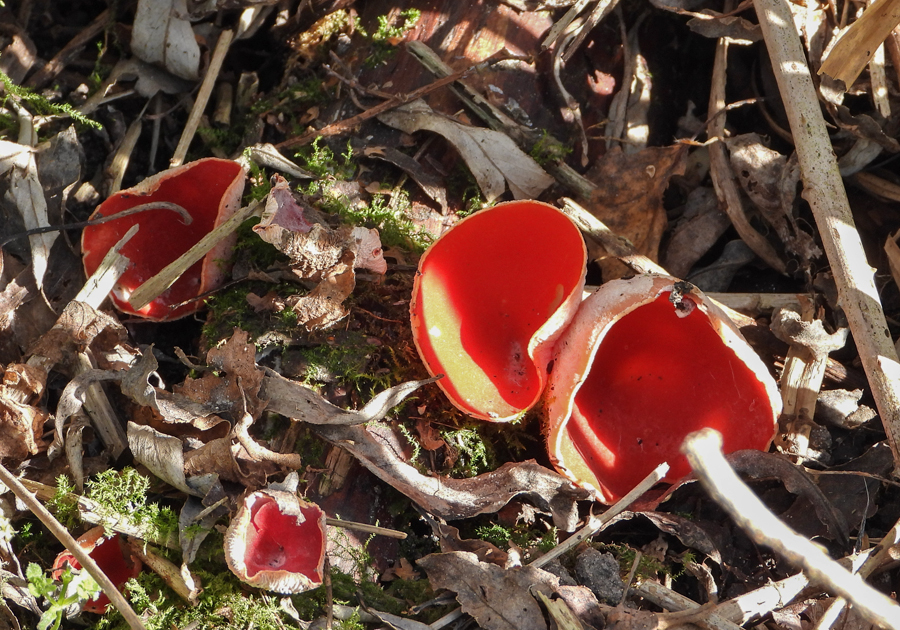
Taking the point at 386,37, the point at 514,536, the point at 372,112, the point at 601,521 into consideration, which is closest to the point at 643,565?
the point at 601,521

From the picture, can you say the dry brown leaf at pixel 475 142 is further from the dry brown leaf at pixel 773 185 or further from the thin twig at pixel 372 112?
the dry brown leaf at pixel 773 185

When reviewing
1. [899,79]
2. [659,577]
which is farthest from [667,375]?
[899,79]

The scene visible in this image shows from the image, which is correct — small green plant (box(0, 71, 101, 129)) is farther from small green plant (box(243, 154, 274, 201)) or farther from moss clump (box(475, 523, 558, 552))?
moss clump (box(475, 523, 558, 552))

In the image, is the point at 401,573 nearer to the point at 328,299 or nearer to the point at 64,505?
the point at 328,299

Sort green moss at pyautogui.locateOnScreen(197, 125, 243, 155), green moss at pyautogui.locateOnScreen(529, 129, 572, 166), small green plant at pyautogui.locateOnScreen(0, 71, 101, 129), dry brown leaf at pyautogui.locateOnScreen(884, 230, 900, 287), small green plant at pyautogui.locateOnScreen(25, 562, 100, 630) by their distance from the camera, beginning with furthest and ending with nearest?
green moss at pyautogui.locateOnScreen(197, 125, 243, 155) → green moss at pyautogui.locateOnScreen(529, 129, 572, 166) → small green plant at pyautogui.locateOnScreen(0, 71, 101, 129) → dry brown leaf at pyautogui.locateOnScreen(884, 230, 900, 287) → small green plant at pyautogui.locateOnScreen(25, 562, 100, 630)

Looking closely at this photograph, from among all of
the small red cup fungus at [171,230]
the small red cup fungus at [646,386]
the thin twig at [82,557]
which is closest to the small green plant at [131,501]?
the thin twig at [82,557]

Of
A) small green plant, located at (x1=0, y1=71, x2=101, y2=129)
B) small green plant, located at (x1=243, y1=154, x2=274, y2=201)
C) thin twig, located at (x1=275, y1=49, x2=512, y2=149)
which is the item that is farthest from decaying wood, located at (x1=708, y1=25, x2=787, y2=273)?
small green plant, located at (x1=0, y1=71, x2=101, y2=129)

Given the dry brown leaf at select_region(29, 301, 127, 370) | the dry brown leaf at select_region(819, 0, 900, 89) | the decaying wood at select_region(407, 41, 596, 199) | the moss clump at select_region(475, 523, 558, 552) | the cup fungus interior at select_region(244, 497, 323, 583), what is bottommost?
the moss clump at select_region(475, 523, 558, 552)
